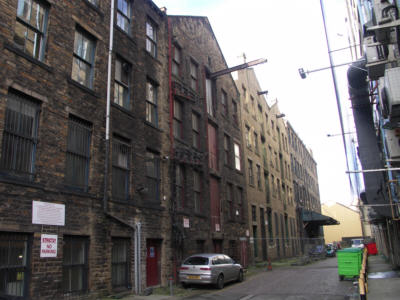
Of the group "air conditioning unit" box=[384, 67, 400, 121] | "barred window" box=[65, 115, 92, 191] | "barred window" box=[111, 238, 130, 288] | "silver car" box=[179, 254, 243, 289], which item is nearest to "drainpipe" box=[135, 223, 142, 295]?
"barred window" box=[111, 238, 130, 288]

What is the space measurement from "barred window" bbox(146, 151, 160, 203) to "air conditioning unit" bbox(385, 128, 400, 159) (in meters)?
9.42

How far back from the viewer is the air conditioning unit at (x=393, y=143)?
910 cm

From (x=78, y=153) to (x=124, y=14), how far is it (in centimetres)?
698

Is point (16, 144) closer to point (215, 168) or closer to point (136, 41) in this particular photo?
point (136, 41)

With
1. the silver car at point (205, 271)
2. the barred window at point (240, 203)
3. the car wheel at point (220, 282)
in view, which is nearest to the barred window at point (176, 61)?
the silver car at point (205, 271)

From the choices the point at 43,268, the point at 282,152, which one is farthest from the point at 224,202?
the point at 282,152

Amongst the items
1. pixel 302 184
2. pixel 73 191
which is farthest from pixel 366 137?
pixel 302 184

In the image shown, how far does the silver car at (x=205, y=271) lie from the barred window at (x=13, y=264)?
273 inches

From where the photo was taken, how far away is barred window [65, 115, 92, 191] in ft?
38.1

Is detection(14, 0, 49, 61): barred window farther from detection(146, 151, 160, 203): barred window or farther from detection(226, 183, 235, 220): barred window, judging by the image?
detection(226, 183, 235, 220): barred window

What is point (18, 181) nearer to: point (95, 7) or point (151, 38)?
point (95, 7)

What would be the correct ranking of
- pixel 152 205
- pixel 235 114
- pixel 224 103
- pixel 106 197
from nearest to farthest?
pixel 106 197
pixel 152 205
pixel 224 103
pixel 235 114

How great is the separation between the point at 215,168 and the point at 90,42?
38.8 feet

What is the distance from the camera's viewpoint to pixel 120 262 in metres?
13.3
